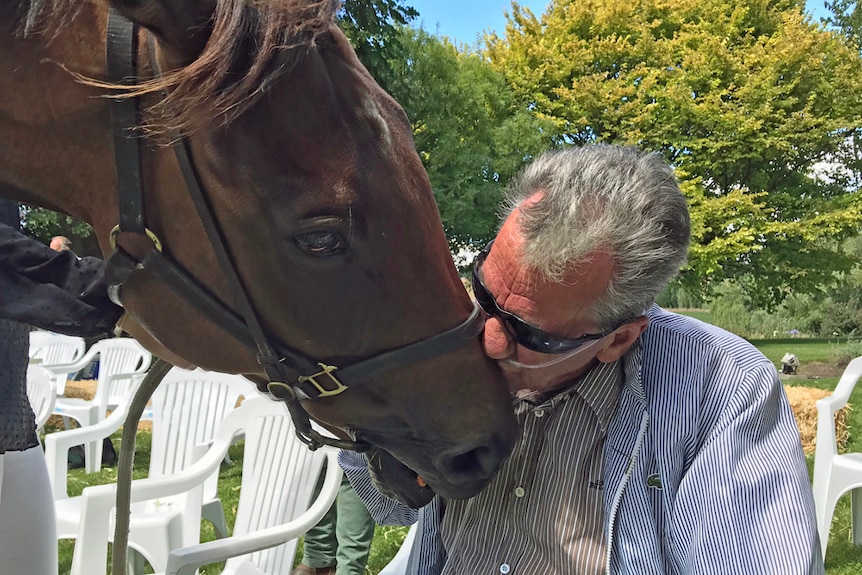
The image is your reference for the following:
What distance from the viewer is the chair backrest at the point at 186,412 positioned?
3.52m

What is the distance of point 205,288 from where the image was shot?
1019 mm

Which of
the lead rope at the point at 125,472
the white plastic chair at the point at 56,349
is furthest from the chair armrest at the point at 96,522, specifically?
the white plastic chair at the point at 56,349

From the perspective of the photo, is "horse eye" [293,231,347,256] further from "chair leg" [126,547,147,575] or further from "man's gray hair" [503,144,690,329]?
"chair leg" [126,547,147,575]

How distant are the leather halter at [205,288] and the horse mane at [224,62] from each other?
0.04m

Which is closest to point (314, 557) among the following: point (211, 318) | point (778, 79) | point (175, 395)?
point (175, 395)

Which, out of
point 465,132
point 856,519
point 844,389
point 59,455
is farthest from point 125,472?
point 465,132

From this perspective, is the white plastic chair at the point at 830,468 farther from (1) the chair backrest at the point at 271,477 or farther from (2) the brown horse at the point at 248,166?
(2) the brown horse at the point at 248,166

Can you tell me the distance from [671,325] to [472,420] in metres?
0.50

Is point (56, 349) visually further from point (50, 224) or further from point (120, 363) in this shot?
point (50, 224)

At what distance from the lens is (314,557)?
10.7ft

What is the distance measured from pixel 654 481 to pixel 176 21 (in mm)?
1085

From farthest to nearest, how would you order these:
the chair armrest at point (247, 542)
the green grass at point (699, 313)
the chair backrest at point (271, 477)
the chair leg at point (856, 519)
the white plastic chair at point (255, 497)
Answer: the green grass at point (699, 313), the chair leg at point (856, 519), the chair backrest at point (271, 477), the white plastic chair at point (255, 497), the chair armrest at point (247, 542)

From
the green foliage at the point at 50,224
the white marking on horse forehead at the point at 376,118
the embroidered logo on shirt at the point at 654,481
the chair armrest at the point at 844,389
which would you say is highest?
the green foliage at the point at 50,224

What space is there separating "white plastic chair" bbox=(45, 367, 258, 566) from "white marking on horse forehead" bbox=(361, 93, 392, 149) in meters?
2.11
